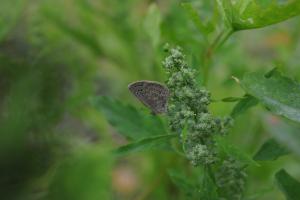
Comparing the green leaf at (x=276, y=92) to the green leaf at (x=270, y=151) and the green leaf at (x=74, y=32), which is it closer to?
the green leaf at (x=270, y=151)

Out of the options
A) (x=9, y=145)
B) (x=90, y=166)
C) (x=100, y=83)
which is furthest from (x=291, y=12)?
(x=100, y=83)

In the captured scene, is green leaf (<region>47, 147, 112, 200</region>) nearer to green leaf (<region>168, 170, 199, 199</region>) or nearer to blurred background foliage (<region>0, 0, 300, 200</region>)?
blurred background foliage (<region>0, 0, 300, 200</region>)

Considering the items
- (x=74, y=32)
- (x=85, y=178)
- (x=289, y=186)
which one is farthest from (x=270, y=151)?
(x=74, y=32)

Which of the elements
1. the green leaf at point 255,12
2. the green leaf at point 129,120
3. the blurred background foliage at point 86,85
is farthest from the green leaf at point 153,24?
the green leaf at point 255,12

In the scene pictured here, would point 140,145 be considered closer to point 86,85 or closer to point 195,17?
point 195,17

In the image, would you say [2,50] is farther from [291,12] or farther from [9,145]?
[291,12]
